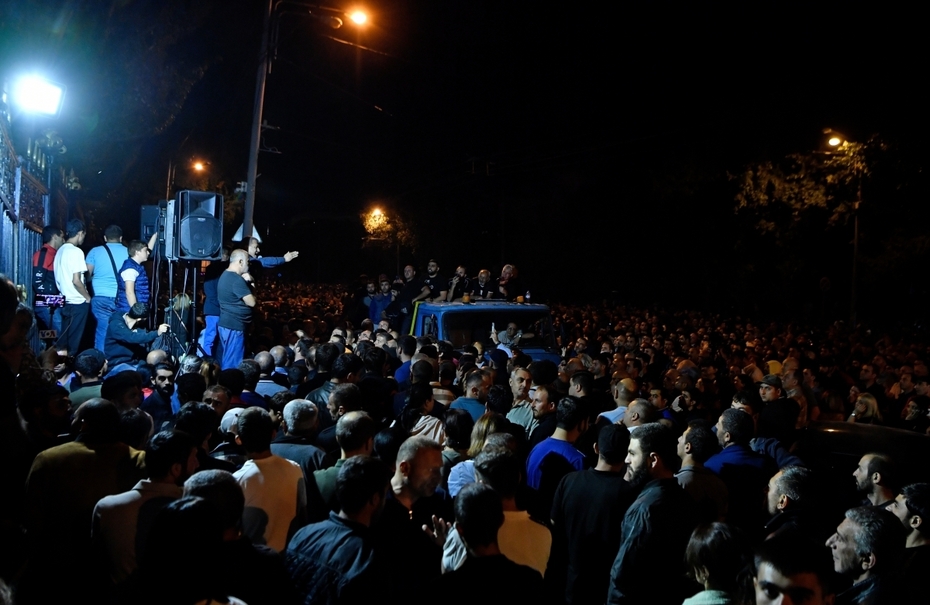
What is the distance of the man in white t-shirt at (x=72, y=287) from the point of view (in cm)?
992

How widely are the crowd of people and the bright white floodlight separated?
11.7ft

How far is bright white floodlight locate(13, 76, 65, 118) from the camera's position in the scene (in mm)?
9742

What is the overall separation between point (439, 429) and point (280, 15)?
43.0ft

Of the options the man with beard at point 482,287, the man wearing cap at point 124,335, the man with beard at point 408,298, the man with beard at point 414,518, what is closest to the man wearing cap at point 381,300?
the man with beard at point 408,298

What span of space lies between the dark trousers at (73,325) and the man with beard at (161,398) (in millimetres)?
3488

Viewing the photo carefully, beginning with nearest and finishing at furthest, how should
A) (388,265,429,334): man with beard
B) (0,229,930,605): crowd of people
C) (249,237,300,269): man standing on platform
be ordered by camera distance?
(0,229,930,605): crowd of people
(249,237,300,269): man standing on platform
(388,265,429,334): man with beard

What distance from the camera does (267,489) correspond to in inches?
174

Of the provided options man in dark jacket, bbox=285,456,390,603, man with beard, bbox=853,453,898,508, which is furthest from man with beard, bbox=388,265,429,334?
man in dark jacket, bbox=285,456,390,603

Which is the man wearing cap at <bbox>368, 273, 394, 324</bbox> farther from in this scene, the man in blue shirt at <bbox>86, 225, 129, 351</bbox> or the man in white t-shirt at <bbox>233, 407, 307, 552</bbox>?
the man in white t-shirt at <bbox>233, 407, 307, 552</bbox>

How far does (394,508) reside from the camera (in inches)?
162

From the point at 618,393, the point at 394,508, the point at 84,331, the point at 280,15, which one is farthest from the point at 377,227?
the point at 394,508

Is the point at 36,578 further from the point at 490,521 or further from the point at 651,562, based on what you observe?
the point at 651,562

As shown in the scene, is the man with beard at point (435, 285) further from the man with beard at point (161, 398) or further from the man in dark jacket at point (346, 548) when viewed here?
the man in dark jacket at point (346, 548)

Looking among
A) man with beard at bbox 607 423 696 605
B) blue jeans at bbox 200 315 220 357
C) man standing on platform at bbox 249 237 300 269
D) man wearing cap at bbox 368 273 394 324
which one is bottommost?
man with beard at bbox 607 423 696 605
